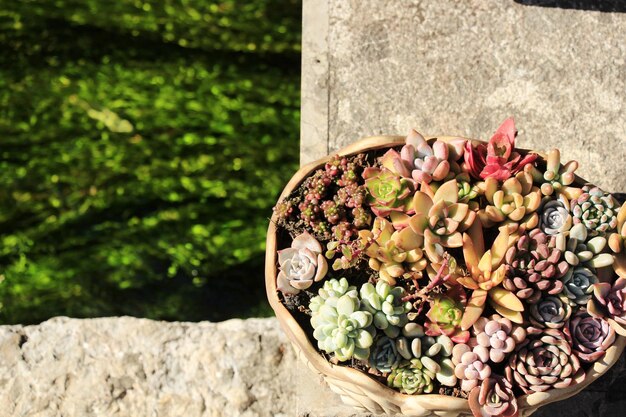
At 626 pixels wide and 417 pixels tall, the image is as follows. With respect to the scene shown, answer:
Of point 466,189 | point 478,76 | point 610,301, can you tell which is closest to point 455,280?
point 466,189

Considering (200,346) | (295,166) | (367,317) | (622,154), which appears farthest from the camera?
(295,166)

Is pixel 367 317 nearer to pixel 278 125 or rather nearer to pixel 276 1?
pixel 278 125

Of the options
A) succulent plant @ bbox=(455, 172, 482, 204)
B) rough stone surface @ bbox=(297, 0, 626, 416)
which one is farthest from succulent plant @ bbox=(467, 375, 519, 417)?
rough stone surface @ bbox=(297, 0, 626, 416)

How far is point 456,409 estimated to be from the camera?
1.39m

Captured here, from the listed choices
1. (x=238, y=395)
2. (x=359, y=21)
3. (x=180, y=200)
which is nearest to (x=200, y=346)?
(x=238, y=395)

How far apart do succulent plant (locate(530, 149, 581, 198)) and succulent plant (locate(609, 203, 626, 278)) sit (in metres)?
0.09

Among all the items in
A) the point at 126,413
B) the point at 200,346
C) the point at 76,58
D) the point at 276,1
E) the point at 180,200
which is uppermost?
the point at 276,1

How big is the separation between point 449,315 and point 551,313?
19 cm

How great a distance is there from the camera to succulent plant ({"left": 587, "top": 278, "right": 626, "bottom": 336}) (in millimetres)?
1372

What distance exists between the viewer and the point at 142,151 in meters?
2.34

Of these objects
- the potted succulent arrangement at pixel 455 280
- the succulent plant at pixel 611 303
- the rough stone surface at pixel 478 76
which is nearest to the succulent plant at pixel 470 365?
the potted succulent arrangement at pixel 455 280

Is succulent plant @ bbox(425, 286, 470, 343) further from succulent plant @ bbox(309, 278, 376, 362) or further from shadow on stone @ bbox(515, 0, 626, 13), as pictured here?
shadow on stone @ bbox(515, 0, 626, 13)

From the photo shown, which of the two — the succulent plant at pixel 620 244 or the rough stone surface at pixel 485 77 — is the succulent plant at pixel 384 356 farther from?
the rough stone surface at pixel 485 77

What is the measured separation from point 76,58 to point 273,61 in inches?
24.2
